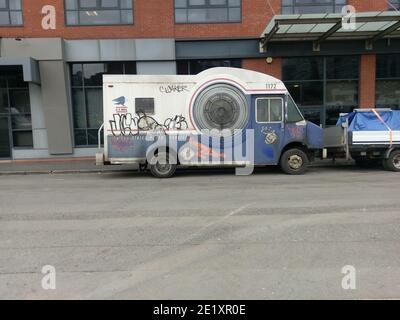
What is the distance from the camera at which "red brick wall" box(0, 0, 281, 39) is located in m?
17.6

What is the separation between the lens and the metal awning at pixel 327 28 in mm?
15109

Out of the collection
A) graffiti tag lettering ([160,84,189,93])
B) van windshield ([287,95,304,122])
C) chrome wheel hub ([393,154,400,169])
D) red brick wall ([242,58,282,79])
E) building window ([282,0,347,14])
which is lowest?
chrome wheel hub ([393,154,400,169])

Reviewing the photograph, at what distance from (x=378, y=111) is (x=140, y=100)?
7855 mm

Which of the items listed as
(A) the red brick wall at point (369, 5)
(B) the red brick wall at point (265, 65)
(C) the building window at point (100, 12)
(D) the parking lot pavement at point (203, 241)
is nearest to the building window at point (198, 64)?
(B) the red brick wall at point (265, 65)

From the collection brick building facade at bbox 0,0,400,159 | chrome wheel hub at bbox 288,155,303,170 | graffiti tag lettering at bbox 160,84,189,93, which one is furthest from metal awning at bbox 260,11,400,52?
chrome wheel hub at bbox 288,155,303,170

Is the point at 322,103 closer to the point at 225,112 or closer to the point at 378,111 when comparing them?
the point at 378,111

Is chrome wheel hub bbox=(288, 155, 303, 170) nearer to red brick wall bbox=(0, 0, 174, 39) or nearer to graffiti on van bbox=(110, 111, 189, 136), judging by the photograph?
graffiti on van bbox=(110, 111, 189, 136)

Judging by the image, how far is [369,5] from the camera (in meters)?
17.9

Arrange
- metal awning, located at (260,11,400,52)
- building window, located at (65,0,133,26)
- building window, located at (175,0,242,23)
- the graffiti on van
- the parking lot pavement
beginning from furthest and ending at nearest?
building window, located at (175,0,242,23) < building window, located at (65,0,133,26) < metal awning, located at (260,11,400,52) < the graffiti on van < the parking lot pavement

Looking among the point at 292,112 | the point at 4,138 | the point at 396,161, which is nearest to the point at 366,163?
the point at 396,161

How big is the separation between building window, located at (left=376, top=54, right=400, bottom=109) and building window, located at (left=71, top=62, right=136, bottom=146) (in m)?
11.3

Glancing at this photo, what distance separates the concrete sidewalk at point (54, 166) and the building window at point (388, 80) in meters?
11.8

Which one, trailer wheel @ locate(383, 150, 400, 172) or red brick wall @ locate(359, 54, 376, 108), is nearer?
trailer wheel @ locate(383, 150, 400, 172)

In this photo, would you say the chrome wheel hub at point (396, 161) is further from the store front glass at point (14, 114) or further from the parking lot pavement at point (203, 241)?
the store front glass at point (14, 114)
